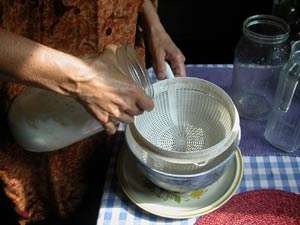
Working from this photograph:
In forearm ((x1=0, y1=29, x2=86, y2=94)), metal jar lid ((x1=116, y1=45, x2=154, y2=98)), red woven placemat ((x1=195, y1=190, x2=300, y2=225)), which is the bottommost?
red woven placemat ((x1=195, y1=190, x2=300, y2=225))

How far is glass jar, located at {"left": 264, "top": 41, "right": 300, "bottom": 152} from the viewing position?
78 centimetres

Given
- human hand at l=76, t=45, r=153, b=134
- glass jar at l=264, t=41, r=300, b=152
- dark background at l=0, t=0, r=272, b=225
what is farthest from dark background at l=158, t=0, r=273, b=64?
human hand at l=76, t=45, r=153, b=134

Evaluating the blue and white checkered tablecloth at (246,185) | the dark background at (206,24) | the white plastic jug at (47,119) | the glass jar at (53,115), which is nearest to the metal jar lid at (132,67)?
the glass jar at (53,115)

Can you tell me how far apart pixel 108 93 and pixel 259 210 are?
0.36 meters

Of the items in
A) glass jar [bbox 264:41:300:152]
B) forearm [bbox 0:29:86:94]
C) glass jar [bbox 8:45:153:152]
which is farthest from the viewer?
glass jar [bbox 264:41:300:152]

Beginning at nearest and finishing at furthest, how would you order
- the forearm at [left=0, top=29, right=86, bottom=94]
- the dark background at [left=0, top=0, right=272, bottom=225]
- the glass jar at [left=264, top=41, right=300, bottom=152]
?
the forearm at [left=0, top=29, right=86, bottom=94] → the glass jar at [left=264, top=41, right=300, bottom=152] → the dark background at [left=0, top=0, right=272, bottom=225]

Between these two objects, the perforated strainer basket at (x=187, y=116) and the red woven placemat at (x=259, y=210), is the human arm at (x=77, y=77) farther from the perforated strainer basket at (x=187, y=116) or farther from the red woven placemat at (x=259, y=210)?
the red woven placemat at (x=259, y=210)

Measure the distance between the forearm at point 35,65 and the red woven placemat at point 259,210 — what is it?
350 mm

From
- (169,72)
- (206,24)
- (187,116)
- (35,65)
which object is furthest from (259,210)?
(206,24)

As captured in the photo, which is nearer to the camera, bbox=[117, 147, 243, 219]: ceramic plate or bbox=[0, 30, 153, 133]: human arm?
bbox=[0, 30, 153, 133]: human arm

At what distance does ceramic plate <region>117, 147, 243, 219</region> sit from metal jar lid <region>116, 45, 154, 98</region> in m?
0.19

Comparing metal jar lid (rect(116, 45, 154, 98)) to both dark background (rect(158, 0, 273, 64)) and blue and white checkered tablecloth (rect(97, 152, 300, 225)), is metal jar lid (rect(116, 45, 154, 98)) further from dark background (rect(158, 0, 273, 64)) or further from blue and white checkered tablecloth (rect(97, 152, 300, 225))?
dark background (rect(158, 0, 273, 64))

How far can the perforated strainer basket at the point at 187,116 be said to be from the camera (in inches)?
29.1

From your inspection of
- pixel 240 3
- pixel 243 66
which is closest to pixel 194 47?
pixel 240 3
